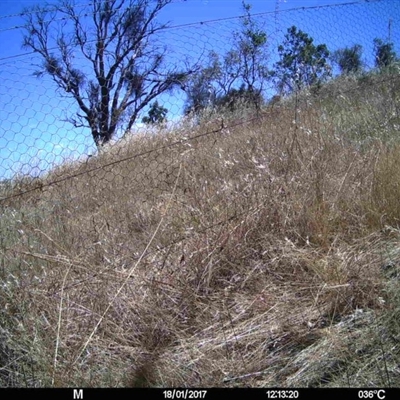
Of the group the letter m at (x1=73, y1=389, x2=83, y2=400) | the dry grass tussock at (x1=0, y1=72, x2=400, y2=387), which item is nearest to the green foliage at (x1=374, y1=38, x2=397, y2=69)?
the dry grass tussock at (x1=0, y1=72, x2=400, y2=387)

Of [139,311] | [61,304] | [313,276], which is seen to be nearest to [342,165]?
[313,276]

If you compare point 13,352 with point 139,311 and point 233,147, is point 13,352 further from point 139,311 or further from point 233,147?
point 233,147

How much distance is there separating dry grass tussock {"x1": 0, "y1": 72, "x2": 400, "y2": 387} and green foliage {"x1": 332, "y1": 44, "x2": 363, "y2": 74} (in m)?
4.00

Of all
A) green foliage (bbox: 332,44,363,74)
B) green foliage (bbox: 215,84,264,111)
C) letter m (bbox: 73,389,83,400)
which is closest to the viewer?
letter m (bbox: 73,389,83,400)

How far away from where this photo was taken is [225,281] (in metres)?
2.09

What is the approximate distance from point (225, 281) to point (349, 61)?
6627 millimetres

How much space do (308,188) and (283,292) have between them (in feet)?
3.19

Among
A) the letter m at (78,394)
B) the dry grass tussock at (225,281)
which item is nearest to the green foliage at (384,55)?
the dry grass tussock at (225,281)

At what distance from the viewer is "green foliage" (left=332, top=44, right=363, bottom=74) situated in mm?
6645

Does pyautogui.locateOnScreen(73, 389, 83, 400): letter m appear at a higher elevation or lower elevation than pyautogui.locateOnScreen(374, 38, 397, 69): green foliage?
lower

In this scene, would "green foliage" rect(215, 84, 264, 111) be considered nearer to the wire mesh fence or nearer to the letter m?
the wire mesh fence

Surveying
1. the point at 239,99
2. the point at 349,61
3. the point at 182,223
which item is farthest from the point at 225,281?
the point at 349,61

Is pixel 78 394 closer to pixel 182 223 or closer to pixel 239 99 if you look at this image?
pixel 182 223

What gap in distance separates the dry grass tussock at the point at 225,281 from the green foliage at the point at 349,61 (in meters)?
4.00
